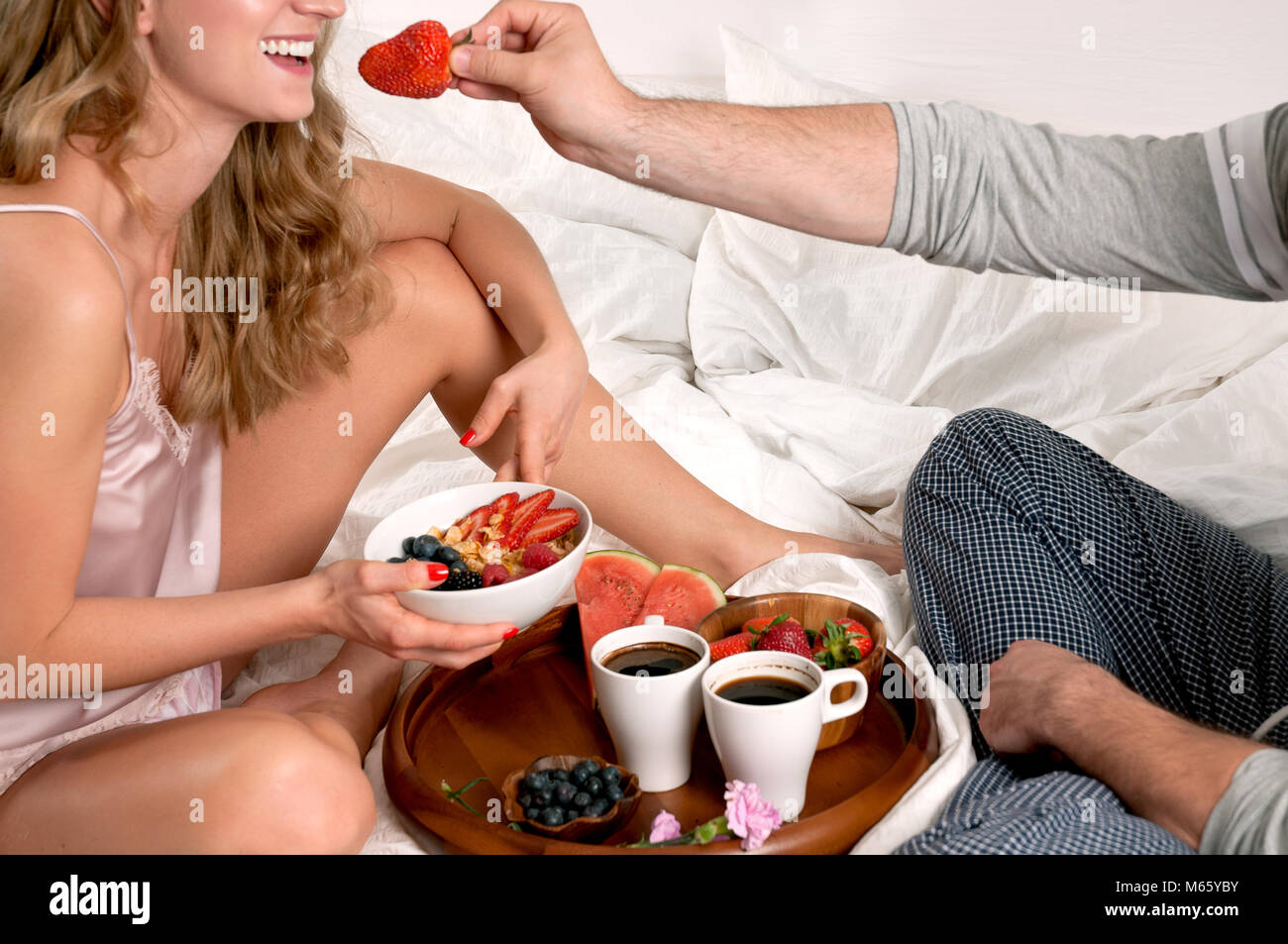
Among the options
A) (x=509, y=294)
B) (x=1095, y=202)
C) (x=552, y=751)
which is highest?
(x=1095, y=202)

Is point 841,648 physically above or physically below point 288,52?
below

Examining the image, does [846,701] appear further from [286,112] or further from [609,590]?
[286,112]

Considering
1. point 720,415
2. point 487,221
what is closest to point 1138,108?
point 720,415

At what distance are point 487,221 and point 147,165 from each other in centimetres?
49

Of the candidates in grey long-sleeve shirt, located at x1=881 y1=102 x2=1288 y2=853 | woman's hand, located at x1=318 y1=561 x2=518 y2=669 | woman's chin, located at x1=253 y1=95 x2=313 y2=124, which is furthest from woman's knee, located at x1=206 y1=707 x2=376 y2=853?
grey long-sleeve shirt, located at x1=881 y1=102 x2=1288 y2=853

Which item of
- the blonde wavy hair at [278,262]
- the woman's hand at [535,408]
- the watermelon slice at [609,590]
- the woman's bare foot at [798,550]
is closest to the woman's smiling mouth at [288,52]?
the blonde wavy hair at [278,262]

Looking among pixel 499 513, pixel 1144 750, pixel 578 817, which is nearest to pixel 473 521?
pixel 499 513

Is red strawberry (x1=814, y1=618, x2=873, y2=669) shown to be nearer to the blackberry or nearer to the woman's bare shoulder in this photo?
the blackberry

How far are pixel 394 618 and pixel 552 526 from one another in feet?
0.69

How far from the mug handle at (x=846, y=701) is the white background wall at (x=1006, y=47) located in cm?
153

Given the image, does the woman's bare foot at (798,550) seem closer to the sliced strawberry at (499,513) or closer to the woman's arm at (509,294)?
the woman's arm at (509,294)

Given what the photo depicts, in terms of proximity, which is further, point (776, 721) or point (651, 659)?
point (651, 659)

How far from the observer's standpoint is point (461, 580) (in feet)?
3.78

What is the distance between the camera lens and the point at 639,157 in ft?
4.43
